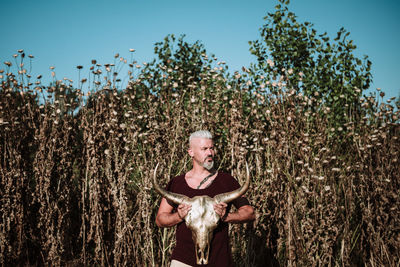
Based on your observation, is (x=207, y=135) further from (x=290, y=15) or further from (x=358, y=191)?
(x=290, y=15)

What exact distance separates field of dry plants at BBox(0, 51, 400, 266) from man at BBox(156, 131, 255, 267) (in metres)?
1.70

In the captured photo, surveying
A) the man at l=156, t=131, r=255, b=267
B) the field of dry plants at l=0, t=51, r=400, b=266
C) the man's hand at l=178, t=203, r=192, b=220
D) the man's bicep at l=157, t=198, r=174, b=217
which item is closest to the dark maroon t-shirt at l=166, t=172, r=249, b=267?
the man at l=156, t=131, r=255, b=267

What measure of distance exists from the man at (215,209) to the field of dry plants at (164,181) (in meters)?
1.70

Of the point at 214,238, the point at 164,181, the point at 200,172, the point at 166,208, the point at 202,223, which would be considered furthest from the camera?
the point at 164,181

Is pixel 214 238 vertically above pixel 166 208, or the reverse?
pixel 166 208

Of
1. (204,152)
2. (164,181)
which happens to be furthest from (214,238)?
(164,181)

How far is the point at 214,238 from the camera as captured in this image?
2477 mm

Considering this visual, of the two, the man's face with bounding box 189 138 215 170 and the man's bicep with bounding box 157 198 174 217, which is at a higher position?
the man's face with bounding box 189 138 215 170

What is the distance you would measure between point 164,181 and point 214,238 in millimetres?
2148

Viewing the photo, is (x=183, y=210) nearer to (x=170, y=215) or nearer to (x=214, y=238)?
(x=170, y=215)

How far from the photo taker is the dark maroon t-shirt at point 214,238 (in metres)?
2.45

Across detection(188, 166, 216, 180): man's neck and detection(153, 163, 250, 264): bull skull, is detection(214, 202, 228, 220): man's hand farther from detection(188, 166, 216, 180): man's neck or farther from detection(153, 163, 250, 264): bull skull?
detection(188, 166, 216, 180): man's neck

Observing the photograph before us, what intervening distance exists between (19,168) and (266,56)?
4.87 m

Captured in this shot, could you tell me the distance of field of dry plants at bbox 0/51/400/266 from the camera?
14.2 feet
